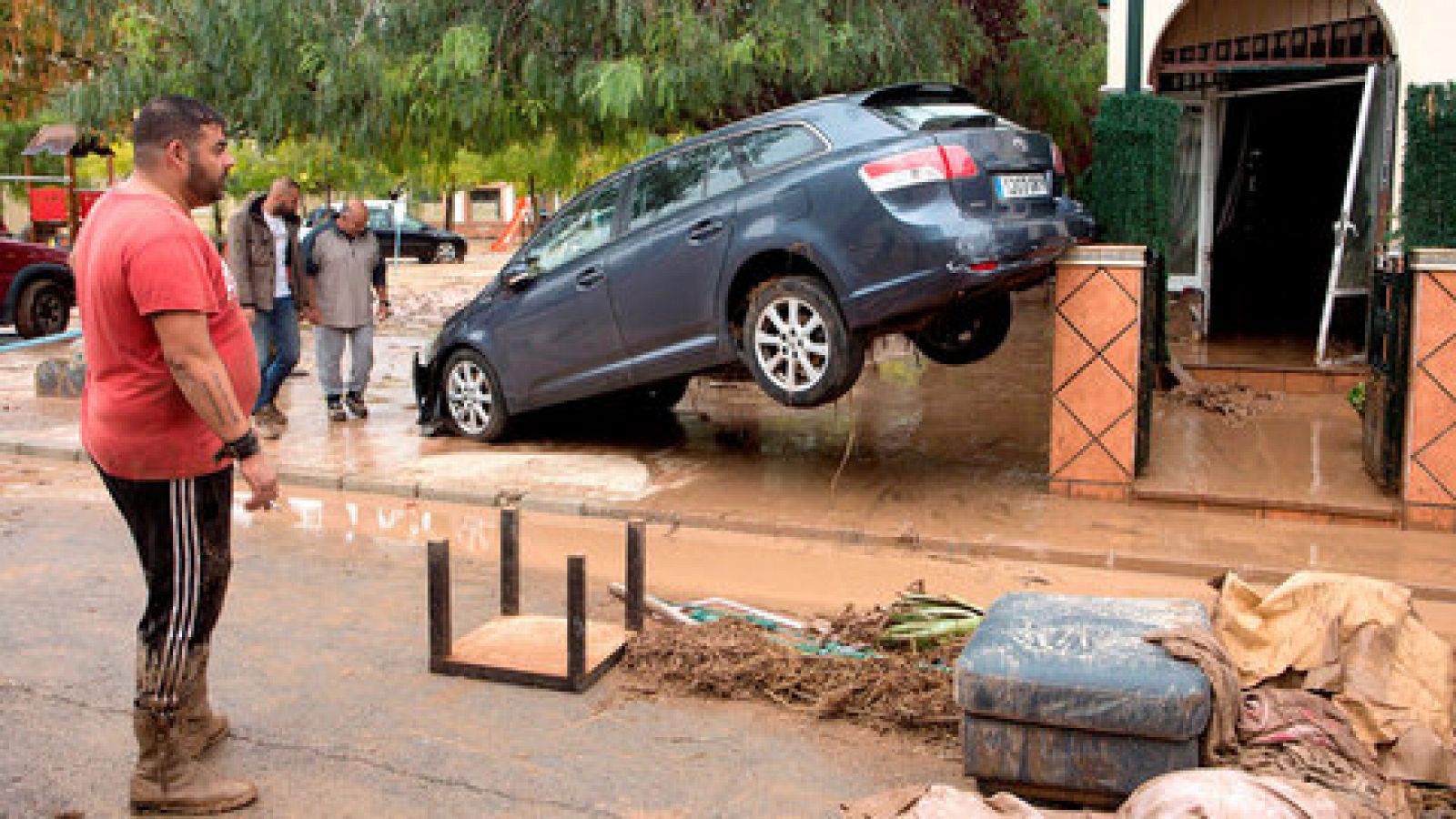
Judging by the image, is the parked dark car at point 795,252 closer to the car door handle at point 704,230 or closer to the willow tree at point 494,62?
the car door handle at point 704,230

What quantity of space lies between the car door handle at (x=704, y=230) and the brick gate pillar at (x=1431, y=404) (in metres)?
3.94

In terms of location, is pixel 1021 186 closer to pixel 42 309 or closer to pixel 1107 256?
pixel 1107 256

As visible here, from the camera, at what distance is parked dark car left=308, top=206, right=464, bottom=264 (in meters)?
38.0

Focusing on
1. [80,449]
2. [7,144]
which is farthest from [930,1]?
[7,144]

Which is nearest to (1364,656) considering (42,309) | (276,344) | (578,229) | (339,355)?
(578,229)

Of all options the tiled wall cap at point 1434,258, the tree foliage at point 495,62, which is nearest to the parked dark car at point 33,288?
the tree foliage at point 495,62

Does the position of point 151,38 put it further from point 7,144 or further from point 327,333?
point 7,144

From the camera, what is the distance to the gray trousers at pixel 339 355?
37.3 ft

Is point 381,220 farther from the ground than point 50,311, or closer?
farther from the ground

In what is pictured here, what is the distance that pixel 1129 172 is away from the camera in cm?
898

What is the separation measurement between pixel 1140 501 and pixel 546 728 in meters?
4.79

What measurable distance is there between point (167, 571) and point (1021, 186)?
5.34 meters

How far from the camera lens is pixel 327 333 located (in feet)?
37.3

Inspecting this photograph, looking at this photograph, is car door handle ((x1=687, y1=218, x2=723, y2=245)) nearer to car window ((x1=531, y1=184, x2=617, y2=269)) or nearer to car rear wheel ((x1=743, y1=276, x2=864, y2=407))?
car rear wheel ((x1=743, y1=276, x2=864, y2=407))
